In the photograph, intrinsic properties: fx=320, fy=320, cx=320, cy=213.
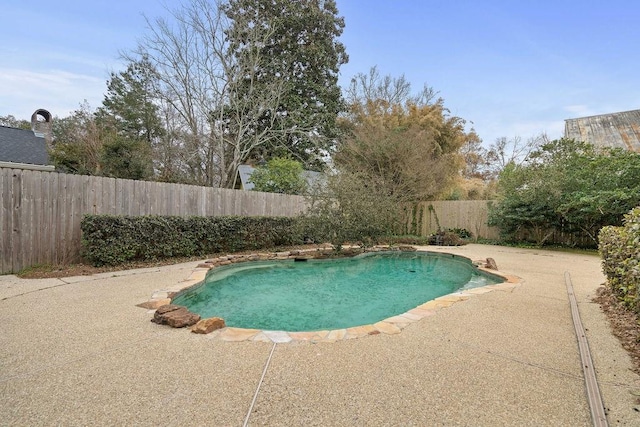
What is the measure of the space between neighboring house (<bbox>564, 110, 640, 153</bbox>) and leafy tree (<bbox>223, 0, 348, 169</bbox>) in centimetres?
1079

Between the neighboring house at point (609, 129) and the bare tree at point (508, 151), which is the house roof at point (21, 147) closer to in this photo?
the neighboring house at point (609, 129)

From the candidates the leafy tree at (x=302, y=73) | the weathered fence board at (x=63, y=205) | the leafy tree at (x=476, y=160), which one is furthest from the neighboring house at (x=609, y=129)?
the weathered fence board at (x=63, y=205)

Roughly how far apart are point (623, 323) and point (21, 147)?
14348 mm

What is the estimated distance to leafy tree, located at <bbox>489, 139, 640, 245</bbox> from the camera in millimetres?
8484

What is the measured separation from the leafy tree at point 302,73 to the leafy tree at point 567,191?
8.38 metres

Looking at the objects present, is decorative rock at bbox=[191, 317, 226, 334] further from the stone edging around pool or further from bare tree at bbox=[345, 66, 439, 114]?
bare tree at bbox=[345, 66, 439, 114]

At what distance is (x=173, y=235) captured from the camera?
679cm

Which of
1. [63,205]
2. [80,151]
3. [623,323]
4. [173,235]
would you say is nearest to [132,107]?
[80,151]

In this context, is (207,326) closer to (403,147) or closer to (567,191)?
(567,191)

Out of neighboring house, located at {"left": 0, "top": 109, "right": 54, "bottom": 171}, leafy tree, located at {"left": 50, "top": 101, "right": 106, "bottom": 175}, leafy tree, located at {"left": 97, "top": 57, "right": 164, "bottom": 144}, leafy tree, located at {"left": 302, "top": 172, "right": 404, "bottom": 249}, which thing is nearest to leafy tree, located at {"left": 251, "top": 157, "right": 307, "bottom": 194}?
leafy tree, located at {"left": 302, "top": 172, "right": 404, "bottom": 249}

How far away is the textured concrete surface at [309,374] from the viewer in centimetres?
166

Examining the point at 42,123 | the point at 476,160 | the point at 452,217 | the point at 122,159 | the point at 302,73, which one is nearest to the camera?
the point at 122,159

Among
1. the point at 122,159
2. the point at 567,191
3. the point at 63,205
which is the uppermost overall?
the point at 122,159

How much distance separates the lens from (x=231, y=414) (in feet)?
5.41
